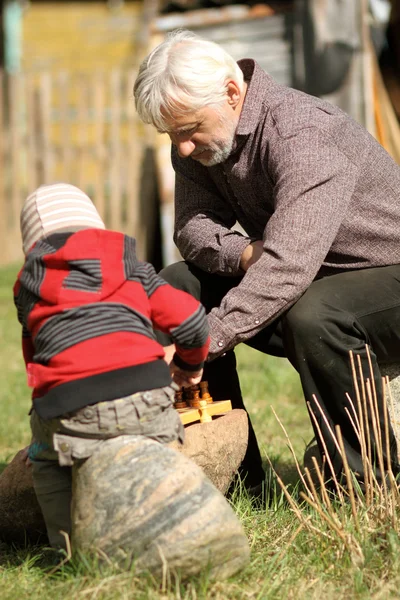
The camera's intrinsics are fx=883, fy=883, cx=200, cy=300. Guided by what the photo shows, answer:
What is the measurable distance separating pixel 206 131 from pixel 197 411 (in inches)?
42.0

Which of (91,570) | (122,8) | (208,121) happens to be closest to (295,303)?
(208,121)

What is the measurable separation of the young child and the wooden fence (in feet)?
22.3

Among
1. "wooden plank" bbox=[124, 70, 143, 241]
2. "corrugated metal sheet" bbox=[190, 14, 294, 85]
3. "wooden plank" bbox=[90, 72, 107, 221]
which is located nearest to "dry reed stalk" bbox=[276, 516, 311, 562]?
"corrugated metal sheet" bbox=[190, 14, 294, 85]

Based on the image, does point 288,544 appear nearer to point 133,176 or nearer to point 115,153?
point 133,176

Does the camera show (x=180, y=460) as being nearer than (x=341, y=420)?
Yes

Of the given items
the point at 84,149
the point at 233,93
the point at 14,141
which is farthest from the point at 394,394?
the point at 14,141

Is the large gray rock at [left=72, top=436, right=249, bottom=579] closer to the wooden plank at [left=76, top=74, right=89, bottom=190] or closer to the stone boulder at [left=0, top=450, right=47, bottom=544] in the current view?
the stone boulder at [left=0, top=450, right=47, bottom=544]

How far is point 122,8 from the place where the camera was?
1342 cm

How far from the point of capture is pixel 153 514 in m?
2.45

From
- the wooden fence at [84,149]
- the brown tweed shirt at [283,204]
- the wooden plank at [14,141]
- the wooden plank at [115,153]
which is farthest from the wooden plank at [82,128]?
the brown tweed shirt at [283,204]

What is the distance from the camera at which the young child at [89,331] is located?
2562 mm

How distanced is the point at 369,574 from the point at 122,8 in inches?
477

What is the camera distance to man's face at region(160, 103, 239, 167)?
130 inches

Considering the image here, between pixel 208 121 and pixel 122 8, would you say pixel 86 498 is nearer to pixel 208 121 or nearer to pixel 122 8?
pixel 208 121
